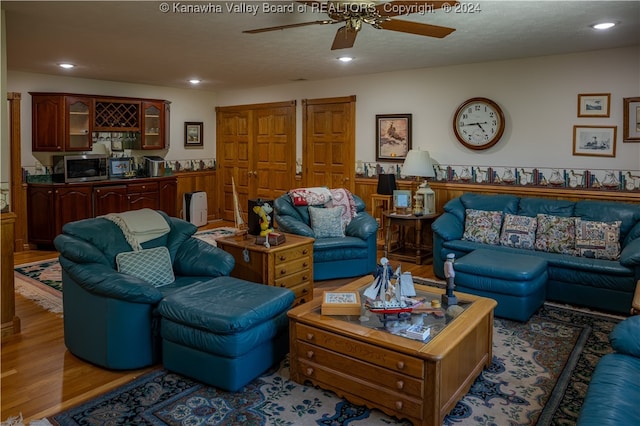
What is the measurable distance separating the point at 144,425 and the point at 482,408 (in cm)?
180

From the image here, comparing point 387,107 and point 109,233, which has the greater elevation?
point 387,107

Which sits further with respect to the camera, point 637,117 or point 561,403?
point 637,117

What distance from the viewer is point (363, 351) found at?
8.77 feet

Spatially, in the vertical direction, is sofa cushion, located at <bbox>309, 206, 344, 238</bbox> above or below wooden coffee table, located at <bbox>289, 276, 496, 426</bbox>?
above

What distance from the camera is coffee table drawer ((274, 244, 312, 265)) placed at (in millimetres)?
4203

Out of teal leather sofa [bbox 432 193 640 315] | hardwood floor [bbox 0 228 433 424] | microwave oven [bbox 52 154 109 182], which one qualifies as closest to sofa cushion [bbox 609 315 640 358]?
teal leather sofa [bbox 432 193 640 315]

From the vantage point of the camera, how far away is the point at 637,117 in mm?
4969

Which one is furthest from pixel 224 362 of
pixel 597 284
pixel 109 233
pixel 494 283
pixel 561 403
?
pixel 597 284

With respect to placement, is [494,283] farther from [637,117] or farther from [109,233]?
[109,233]

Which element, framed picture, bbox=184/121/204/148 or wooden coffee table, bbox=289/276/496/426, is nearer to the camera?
wooden coffee table, bbox=289/276/496/426

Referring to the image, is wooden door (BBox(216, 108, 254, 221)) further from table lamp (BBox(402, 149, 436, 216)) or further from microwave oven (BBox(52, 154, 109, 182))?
table lamp (BBox(402, 149, 436, 216))

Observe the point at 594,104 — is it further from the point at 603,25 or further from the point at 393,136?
the point at 393,136

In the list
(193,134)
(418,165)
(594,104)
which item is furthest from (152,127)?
(594,104)

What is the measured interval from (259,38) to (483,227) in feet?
9.56
